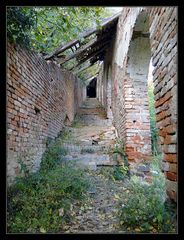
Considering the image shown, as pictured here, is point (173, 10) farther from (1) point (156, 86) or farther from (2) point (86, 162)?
(2) point (86, 162)

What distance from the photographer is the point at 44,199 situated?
3707 millimetres

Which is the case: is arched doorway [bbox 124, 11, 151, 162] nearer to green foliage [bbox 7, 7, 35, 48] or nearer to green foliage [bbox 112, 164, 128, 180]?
green foliage [bbox 112, 164, 128, 180]

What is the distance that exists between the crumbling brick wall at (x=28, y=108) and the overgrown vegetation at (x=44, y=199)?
1.09 feet

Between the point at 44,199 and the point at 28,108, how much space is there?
1.92 m

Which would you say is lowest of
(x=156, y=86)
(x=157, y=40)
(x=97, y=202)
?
(x=97, y=202)

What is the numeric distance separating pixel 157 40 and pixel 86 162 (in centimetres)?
370

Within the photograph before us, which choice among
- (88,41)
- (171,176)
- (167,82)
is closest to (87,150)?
(88,41)

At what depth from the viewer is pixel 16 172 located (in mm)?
4051

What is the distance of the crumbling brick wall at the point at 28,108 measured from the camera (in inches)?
154

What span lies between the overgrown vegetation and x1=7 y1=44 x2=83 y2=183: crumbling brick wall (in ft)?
1.09

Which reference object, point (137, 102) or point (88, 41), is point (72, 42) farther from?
point (137, 102)

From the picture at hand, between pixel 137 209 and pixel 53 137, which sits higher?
pixel 53 137
